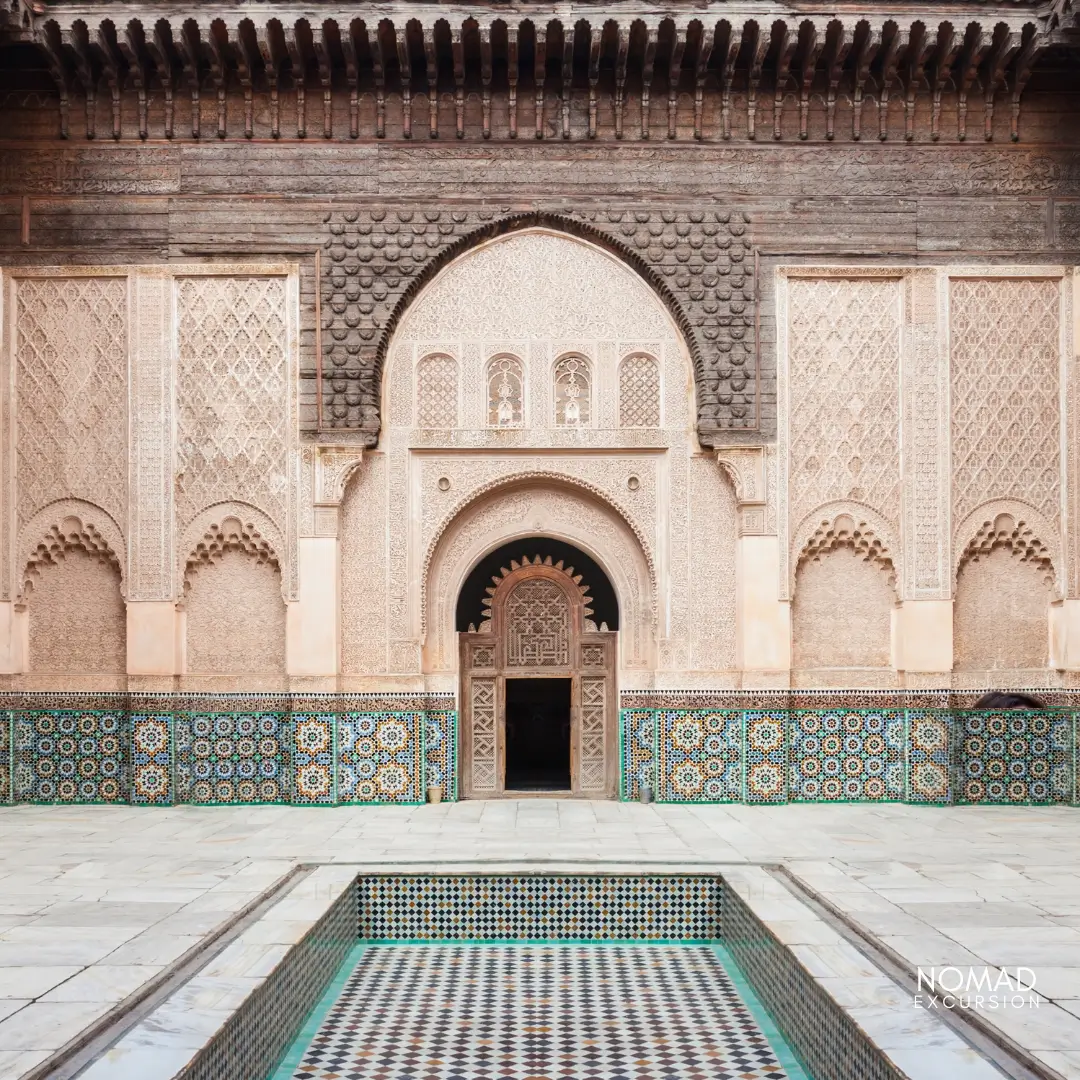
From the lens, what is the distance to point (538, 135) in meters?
6.48

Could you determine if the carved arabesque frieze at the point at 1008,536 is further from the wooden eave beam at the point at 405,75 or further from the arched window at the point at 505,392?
the wooden eave beam at the point at 405,75

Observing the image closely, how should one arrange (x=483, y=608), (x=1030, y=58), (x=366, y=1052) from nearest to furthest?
(x=366, y=1052)
(x=1030, y=58)
(x=483, y=608)

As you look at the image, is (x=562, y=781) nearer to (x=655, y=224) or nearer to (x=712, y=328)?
(x=712, y=328)

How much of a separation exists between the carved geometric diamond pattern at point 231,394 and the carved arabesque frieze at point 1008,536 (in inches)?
140

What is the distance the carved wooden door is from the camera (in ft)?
21.8

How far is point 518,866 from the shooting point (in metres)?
4.61

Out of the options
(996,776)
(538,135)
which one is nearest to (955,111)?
(538,135)

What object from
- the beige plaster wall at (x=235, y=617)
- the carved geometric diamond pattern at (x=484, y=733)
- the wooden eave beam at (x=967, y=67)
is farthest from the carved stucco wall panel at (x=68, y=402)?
the wooden eave beam at (x=967, y=67)

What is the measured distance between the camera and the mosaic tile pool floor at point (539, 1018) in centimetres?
312

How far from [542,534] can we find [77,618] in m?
2.46

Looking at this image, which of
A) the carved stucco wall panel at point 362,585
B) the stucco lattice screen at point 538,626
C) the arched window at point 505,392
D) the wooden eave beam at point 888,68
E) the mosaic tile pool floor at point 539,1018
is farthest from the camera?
the stucco lattice screen at point 538,626

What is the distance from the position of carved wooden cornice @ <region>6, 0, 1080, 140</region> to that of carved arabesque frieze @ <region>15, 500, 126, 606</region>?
6.55 feet

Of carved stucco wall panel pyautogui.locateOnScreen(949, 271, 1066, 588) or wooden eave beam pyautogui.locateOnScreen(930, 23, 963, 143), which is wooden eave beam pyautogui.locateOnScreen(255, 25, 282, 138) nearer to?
wooden eave beam pyautogui.locateOnScreen(930, 23, 963, 143)

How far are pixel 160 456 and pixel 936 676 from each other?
4.15 m
